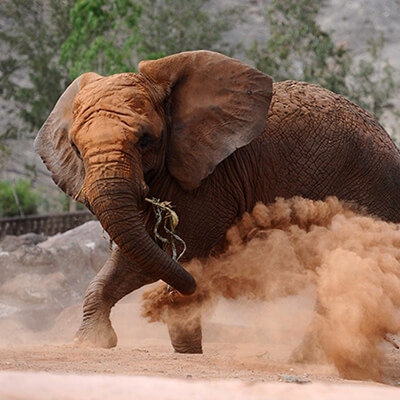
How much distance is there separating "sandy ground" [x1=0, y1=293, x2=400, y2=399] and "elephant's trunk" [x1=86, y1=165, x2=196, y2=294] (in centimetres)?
67

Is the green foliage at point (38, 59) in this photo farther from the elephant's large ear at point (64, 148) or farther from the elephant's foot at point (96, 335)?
the elephant's foot at point (96, 335)

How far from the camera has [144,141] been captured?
547 centimetres

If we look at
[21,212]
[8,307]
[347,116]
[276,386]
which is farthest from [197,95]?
[21,212]

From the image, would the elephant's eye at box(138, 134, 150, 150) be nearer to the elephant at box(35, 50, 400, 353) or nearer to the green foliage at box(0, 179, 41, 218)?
the elephant at box(35, 50, 400, 353)

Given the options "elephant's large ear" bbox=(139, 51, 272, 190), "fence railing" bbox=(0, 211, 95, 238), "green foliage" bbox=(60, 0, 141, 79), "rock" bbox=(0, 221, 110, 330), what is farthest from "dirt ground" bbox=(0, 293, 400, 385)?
"green foliage" bbox=(60, 0, 141, 79)

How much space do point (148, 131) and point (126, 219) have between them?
0.76 metres

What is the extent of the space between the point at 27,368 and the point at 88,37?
18.6 m

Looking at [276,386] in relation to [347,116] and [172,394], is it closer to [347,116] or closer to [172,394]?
[172,394]

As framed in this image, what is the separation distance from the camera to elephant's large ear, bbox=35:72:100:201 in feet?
20.2

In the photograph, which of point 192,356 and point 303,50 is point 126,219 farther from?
point 303,50

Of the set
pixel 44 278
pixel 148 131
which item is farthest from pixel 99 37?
pixel 148 131

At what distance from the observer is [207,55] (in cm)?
610

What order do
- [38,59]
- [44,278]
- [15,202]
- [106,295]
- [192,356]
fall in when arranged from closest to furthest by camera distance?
[192,356]
[106,295]
[44,278]
[15,202]
[38,59]

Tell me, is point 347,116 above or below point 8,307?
above
